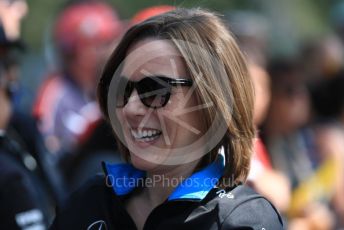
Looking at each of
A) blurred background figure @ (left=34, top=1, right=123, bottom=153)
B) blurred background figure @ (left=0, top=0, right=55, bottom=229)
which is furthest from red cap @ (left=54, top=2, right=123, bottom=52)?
blurred background figure @ (left=0, top=0, right=55, bottom=229)

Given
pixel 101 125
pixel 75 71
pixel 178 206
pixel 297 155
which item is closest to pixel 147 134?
pixel 178 206

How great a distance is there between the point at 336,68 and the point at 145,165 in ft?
11.8

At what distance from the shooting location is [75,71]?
5121 mm

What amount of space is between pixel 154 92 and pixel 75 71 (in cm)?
311

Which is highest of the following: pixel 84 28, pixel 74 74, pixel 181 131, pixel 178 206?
pixel 181 131

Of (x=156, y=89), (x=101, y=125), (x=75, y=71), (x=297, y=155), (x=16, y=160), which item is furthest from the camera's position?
(x=75, y=71)

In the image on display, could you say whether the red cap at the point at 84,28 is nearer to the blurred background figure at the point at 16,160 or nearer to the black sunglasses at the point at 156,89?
the blurred background figure at the point at 16,160

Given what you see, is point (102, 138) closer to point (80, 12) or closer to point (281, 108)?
point (281, 108)

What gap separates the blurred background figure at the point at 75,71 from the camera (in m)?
4.82

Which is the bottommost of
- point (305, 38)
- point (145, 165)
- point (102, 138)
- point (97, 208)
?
point (305, 38)

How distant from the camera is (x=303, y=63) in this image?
5.62 m

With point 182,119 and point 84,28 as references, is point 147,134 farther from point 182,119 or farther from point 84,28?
point 84,28

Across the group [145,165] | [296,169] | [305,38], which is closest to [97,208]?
[145,165]

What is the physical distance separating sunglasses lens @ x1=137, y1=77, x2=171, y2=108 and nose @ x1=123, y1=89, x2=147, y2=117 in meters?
0.01
